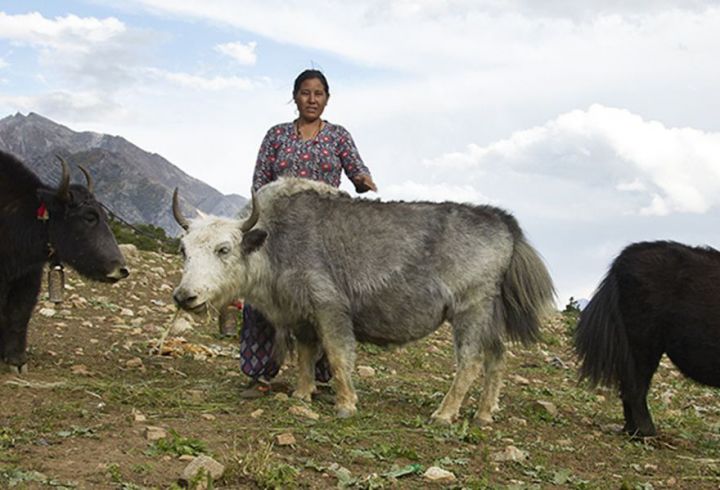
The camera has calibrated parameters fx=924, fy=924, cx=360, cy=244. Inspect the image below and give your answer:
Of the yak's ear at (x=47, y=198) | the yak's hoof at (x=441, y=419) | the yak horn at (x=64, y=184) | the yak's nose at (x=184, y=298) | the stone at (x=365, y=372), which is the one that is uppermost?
the yak horn at (x=64, y=184)

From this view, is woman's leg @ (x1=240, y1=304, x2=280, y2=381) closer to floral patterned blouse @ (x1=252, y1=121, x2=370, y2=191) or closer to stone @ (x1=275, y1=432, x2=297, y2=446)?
floral patterned blouse @ (x1=252, y1=121, x2=370, y2=191)

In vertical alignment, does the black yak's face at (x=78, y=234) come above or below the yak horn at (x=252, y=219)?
below

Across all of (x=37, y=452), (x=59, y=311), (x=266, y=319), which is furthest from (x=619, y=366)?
(x=59, y=311)

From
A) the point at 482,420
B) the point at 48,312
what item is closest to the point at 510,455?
the point at 482,420

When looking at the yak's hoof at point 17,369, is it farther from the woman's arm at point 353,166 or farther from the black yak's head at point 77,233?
the woman's arm at point 353,166

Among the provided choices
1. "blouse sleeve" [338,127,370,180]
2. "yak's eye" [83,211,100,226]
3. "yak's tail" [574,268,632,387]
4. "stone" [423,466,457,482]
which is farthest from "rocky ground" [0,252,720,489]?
"blouse sleeve" [338,127,370,180]

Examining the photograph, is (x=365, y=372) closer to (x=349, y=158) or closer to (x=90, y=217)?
(x=349, y=158)

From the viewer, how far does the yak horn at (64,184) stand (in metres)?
6.47

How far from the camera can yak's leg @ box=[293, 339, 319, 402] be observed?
643 centimetres

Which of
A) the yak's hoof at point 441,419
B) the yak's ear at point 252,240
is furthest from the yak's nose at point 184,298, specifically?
the yak's hoof at point 441,419

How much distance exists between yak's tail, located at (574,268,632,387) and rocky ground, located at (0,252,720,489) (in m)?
0.41

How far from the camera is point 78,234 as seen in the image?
6.80m

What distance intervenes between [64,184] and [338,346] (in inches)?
91.8

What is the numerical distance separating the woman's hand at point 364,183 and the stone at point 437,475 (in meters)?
2.87
